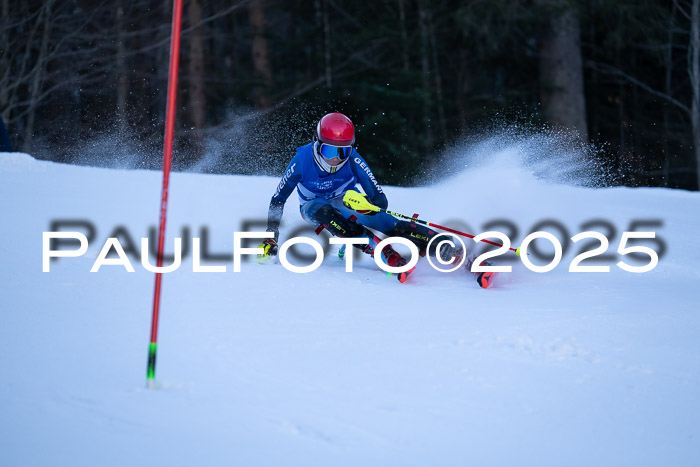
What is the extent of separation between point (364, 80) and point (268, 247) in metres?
11.4

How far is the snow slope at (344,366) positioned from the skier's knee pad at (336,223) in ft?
1.02

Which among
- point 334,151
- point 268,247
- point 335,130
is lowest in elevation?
point 268,247

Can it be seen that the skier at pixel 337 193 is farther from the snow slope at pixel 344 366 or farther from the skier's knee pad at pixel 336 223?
the snow slope at pixel 344 366

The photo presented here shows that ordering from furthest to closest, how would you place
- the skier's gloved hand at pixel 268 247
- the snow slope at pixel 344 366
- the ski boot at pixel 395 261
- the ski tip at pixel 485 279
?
the skier's gloved hand at pixel 268 247
the ski boot at pixel 395 261
the ski tip at pixel 485 279
the snow slope at pixel 344 366

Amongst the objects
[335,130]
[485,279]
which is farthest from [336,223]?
[485,279]

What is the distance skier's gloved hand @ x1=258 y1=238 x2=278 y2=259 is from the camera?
590cm

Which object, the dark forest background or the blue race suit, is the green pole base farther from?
the dark forest background

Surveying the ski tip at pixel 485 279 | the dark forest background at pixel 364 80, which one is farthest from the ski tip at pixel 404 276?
the dark forest background at pixel 364 80

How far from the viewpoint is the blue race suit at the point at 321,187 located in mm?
5996

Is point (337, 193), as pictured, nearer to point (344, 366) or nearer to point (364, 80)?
point (344, 366)

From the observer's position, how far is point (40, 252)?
17.5ft

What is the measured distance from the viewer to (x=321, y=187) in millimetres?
6148

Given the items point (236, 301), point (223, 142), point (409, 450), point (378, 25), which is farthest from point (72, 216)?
point (378, 25)

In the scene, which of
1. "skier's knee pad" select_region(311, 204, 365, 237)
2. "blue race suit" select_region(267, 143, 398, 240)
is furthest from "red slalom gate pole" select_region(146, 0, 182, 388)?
"blue race suit" select_region(267, 143, 398, 240)
